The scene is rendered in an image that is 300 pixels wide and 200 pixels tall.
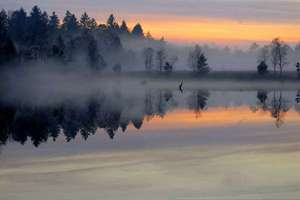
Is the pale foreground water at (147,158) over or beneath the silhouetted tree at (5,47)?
beneath

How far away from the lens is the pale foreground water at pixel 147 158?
2291 centimetres

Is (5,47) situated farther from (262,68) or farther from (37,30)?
(262,68)

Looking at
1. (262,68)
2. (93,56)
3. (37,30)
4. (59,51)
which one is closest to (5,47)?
(59,51)

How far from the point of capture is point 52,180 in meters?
24.6

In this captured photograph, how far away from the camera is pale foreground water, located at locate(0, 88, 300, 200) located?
22.9m

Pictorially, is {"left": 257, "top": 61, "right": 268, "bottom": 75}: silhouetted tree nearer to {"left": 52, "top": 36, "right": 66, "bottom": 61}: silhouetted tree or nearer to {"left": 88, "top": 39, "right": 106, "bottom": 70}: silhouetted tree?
{"left": 88, "top": 39, "right": 106, "bottom": 70}: silhouetted tree

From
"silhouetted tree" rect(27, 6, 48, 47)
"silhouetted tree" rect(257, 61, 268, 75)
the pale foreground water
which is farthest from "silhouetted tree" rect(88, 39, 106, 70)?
the pale foreground water

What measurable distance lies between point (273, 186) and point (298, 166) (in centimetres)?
501

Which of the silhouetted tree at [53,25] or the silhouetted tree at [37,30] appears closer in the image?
the silhouetted tree at [37,30]

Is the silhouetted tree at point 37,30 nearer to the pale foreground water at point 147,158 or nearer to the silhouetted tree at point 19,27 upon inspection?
the silhouetted tree at point 19,27

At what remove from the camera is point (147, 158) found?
102 ft

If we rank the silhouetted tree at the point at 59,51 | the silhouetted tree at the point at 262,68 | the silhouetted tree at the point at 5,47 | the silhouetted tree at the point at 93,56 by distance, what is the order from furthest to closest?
the silhouetted tree at the point at 262,68 → the silhouetted tree at the point at 93,56 → the silhouetted tree at the point at 59,51 → the silhouetted tree at the point at 5,47

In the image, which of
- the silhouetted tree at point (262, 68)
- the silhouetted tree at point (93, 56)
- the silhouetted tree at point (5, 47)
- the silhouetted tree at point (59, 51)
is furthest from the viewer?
the silhouetted tree at point (262, 68)

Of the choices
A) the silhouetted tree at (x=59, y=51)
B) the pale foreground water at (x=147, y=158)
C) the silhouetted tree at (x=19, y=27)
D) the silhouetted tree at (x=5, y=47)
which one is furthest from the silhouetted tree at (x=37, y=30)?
the pale foreground water at (x=147, y=158)
